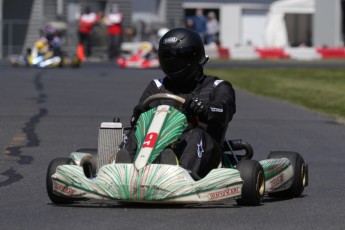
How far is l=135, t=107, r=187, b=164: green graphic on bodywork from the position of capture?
24.3 ft

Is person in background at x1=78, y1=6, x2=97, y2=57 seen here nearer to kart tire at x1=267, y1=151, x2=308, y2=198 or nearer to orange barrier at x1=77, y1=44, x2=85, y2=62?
orange barrier at x1=77, y1=44, x2=85, y2=62

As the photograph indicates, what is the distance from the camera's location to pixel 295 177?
327 inches

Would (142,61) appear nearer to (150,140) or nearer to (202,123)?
(202,123)

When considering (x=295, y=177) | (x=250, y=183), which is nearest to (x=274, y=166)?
(x=295, y=177)

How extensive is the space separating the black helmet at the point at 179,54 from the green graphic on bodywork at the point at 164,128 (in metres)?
0.52

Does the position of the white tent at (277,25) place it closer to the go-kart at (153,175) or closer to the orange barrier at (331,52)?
the orange barrier at (331,52)

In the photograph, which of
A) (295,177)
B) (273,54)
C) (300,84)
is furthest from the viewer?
(273,54)

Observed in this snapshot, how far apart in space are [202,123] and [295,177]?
82 cm

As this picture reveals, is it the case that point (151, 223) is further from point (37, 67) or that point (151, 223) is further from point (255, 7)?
point (255, 7)

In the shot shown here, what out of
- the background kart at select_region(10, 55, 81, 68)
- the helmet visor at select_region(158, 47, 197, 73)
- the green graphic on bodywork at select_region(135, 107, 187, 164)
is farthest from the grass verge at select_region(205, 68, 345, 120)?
the green graphic on bodywork at select_region(135, 107, 187, 164)

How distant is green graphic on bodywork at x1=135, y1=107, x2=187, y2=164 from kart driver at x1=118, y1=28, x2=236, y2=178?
0.10 metres

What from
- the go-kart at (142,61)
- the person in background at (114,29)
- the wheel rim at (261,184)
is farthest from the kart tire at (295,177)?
the person in background at (114,29)

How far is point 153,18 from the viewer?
49125 mm

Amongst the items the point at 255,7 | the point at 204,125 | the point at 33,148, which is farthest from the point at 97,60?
the point at 204,125
